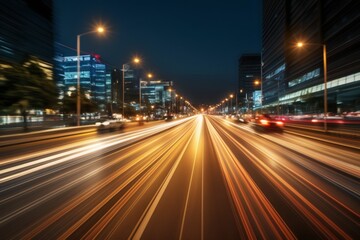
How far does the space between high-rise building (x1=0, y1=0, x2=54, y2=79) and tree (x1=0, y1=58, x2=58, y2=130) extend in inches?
1145

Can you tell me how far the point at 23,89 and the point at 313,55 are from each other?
82.5 metres

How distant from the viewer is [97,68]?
156375 mm

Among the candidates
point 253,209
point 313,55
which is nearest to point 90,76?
point 313,55

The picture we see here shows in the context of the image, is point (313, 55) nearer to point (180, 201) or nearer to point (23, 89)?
point (23, 89)

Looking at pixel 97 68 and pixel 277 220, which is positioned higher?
pixel 97 68

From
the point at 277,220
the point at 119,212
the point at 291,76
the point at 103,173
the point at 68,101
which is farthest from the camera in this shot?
the point at 291,76

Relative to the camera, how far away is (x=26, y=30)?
81625 millimetres

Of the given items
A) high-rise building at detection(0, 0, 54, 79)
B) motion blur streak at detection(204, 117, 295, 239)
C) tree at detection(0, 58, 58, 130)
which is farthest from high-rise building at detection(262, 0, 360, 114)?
high-rise building at detection(0, 0, 54, 79)

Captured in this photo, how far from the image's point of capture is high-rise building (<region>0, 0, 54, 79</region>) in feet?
235

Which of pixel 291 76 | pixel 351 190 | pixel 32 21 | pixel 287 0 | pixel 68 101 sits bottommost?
pixel 351 190

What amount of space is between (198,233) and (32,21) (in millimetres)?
90617

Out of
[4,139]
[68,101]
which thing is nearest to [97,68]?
[68,101]

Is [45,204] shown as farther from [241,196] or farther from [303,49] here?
[303,49]

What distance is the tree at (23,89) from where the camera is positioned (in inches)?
1334
